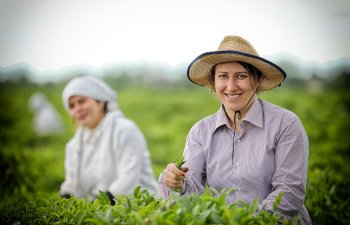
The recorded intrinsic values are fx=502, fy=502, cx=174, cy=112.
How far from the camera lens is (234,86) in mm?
2756

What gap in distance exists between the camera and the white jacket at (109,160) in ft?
14.6

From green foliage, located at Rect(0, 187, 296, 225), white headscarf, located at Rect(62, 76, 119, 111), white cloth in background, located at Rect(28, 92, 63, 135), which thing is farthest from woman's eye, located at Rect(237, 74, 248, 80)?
white cloth in background, located at Rect(28, 92, 63, 135)

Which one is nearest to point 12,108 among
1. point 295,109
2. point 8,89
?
point 8,89

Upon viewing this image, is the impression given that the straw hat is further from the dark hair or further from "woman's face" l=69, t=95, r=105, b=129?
"woman's face" l=69, t=95, r=105, b=129

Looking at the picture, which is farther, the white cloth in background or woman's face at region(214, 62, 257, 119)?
the white cloth in background

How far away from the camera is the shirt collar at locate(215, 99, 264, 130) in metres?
2.78

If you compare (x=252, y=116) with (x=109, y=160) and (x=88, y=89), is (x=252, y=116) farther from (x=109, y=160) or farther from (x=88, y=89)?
(x=88, y=89)

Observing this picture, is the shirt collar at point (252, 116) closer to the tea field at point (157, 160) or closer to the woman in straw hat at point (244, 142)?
the woman in straw hat at point (244, 142)

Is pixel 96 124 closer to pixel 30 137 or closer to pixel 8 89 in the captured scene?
pixel 30 137

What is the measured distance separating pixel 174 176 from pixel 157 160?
18.5 feet

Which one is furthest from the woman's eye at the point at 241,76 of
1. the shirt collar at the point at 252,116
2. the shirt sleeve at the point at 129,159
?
the shirt sleeve at the point at 129,159

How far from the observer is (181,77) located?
591 inches

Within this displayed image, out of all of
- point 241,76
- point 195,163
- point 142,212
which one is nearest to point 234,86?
point 241,76

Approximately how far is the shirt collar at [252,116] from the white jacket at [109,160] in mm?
1720
